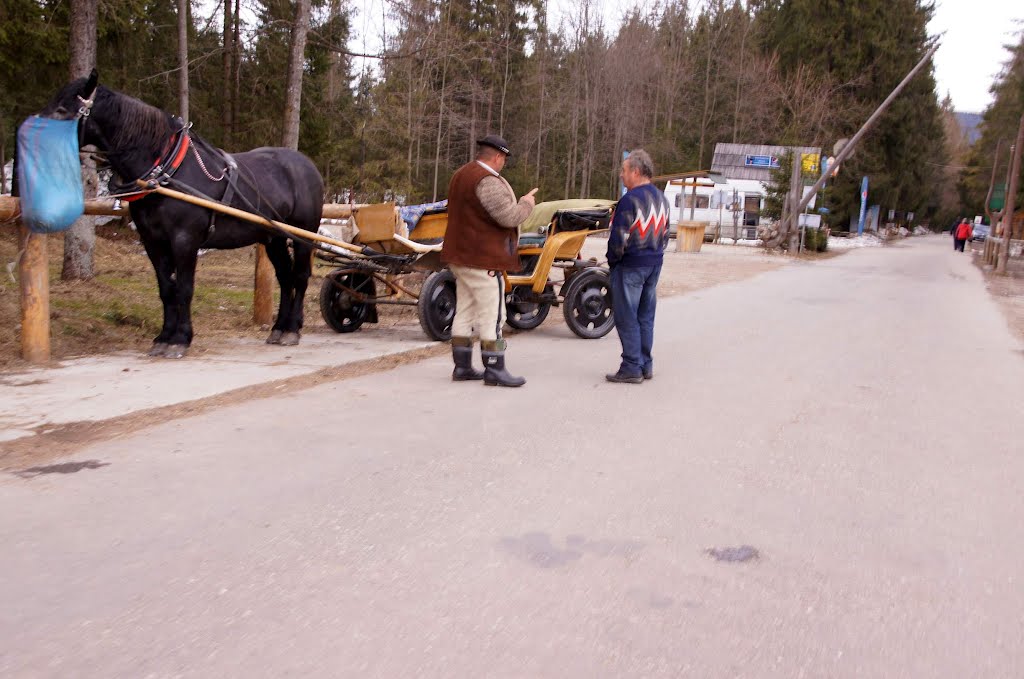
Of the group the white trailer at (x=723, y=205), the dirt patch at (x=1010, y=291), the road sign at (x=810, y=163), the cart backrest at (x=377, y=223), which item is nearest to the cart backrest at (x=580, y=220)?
the cart backrest at (x=377, y=223)

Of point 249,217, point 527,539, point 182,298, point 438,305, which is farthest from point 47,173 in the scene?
point 527,539

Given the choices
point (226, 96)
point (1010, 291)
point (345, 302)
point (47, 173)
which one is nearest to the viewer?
point (47, 173)

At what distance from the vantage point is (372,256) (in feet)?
29.1

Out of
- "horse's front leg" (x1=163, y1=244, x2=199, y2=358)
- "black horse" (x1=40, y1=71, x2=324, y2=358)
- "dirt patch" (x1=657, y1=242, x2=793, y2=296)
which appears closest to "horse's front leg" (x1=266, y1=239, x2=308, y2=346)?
"black horse" (x1=40, y1=71, x2=324, y2=358)

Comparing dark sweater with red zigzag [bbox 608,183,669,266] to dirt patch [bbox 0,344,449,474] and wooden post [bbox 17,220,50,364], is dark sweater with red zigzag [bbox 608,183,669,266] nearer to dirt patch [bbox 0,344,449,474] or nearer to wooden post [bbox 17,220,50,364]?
dirt patch [bbox 0,344,449,474]

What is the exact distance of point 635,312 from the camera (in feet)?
24.6

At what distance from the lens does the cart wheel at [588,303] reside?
9.80 m

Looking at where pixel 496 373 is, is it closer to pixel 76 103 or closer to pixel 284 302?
pixel 284 302

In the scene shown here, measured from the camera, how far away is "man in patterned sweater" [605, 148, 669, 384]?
7426 millimetres

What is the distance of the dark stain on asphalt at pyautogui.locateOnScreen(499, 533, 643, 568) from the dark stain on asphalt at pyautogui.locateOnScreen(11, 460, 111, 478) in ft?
7.20

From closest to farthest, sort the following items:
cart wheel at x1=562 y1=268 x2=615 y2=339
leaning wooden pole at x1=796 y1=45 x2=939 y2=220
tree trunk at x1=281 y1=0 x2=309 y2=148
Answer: cart wheel at x1=562 y1=268 x2=615 y2=339, tree trunk at x1=281 y1=0 x2=309 y2=148, leaning wooden pole at x1=796 y1=45 x2=939 y2=220

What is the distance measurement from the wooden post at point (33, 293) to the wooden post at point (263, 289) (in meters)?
2.50

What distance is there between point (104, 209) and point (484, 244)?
316cm

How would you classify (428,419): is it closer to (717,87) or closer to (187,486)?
(187,486)
